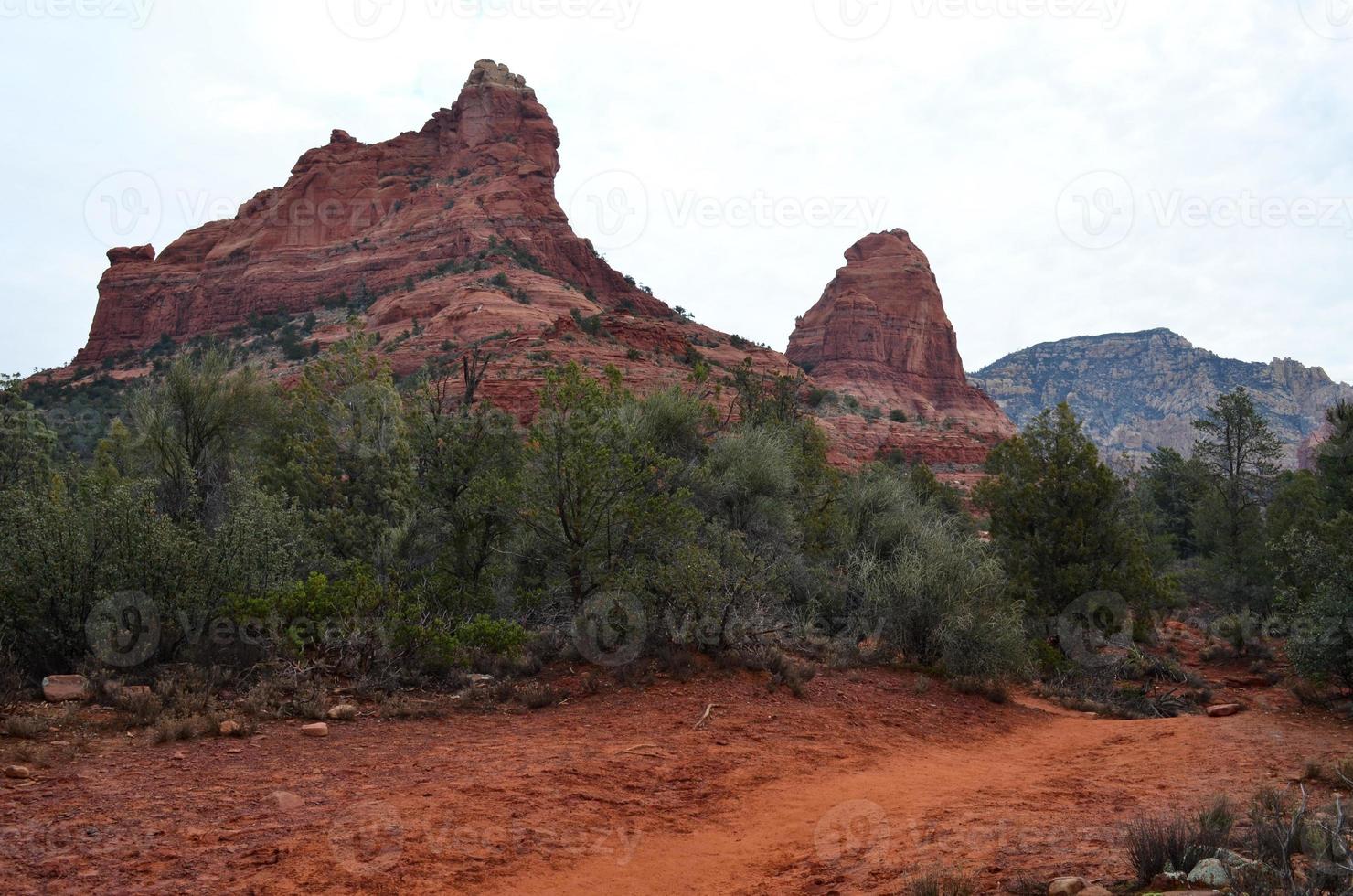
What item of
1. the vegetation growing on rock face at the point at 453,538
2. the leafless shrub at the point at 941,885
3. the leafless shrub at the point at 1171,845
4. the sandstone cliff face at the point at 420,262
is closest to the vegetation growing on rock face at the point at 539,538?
the vegetation growing on rock face at the point at 453,538

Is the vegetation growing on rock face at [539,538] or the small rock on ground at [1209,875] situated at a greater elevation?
the vegetation growing on rock face at [539,538]

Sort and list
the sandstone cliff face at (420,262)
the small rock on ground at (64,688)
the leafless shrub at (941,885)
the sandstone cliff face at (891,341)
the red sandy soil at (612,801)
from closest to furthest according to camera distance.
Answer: the leafless shrub at (941,885) → the red sandy soil at (612,801) → the small rock on ground at (64,688) → the sandstone cliff face at (420,262) → the sandstone cliff face at (891,341)

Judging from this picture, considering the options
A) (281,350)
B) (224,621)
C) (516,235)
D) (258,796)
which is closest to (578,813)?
(258,796)

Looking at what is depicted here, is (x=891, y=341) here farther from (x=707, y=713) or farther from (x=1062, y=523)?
(x=707, y=713)

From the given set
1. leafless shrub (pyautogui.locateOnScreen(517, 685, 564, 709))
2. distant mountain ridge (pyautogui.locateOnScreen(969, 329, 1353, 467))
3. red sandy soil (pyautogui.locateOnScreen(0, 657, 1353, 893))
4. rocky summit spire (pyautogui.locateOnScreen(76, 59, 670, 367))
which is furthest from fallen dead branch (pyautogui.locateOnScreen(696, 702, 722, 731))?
distant mountain ridge (pyautogui.locateOnScreen(969, 329, 1353, 467))

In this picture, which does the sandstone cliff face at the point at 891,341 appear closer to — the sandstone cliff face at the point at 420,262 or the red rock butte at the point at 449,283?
the red rock butte at the point at 449,283

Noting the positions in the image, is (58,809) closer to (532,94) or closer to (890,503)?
(890,503)

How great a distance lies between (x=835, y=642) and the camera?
1241 cm

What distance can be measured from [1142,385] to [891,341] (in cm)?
7760

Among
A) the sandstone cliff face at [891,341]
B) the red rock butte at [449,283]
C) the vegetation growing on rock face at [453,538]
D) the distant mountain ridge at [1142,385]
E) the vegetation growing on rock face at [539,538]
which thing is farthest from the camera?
the distant mountain ridge at [1142,385]

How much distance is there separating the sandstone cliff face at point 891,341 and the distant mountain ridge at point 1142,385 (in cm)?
4016

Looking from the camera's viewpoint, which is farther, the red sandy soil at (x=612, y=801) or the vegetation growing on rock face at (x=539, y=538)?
the vegetation growing on rock face at (x=539, y=538)

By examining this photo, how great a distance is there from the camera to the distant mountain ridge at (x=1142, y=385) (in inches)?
4830

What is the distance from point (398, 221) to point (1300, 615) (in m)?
67.4
